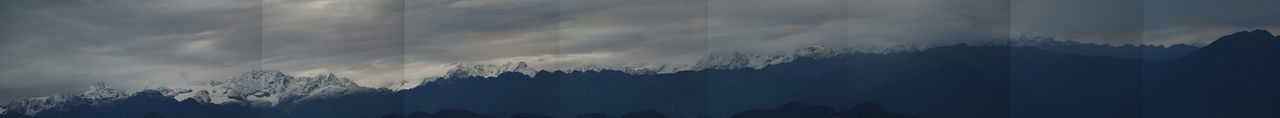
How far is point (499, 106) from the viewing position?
5.60 metres

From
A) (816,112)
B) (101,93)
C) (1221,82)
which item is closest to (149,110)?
(101,93)

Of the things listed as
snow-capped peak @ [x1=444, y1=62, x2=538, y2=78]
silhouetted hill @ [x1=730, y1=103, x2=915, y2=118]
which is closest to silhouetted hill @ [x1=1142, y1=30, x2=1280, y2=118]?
silhouetted hill @ [x1=730, y1=103, x2=915, y2=118]

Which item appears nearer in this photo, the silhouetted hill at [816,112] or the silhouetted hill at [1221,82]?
the silhouetted hill at [1221,82]

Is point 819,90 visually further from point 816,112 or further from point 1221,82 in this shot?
point 1221,82

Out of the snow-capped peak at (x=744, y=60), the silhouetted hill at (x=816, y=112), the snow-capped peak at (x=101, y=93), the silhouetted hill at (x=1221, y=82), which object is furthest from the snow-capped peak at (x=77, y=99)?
the silhouetted hill at (x=1221, y=82)

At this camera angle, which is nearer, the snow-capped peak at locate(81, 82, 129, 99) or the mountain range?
the mountain range

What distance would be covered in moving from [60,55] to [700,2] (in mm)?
3744

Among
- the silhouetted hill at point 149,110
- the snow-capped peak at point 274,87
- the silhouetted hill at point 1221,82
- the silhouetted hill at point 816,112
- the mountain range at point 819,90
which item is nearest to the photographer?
the silhouetted hill at point 1221,82

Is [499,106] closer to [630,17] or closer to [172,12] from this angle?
[630,17]

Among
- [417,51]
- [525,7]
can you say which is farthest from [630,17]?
[417,51]

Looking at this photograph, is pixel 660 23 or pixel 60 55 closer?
pixel 660 23

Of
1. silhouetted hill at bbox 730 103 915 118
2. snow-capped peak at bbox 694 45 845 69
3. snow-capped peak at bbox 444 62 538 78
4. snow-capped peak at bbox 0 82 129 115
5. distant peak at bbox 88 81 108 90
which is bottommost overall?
silhouetted hill at bbox 730 103 915 118

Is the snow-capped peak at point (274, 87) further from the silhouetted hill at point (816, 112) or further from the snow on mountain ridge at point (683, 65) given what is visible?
the silhouetted hill at point (816, 112)

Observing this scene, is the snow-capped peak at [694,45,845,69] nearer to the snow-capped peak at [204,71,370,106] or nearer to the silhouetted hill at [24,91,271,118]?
the snow-capped peak at [204,71,370,106]
